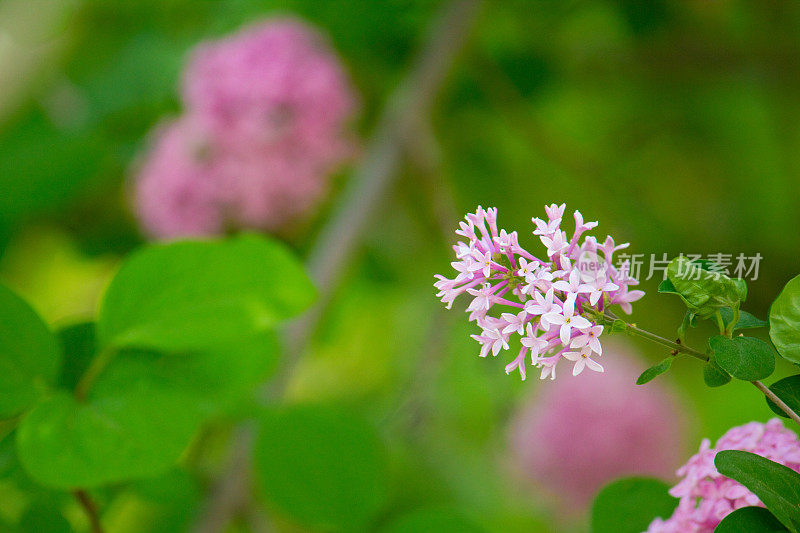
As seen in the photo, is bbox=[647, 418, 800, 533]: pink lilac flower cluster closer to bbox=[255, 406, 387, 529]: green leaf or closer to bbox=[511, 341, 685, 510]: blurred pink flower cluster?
bbox=[255, 406, 387, 529]: green leaf

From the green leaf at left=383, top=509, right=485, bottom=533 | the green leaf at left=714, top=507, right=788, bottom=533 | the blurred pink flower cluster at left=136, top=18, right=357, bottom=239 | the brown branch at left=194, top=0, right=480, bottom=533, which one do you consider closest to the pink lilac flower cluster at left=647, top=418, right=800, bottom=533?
the green leaf at left=714, top=507, right=788, bottom=533

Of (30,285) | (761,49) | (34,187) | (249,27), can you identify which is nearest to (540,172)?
(761,49)

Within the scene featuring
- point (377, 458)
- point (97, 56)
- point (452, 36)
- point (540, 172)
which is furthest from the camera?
point (97, 56)

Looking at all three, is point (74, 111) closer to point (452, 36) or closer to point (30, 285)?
point (30, 285)

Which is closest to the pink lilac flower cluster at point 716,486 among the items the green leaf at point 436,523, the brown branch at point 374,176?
the green leaf at point 436,523

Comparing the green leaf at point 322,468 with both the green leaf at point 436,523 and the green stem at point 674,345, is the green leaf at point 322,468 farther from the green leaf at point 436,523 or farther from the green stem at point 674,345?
the green stem at point 674,345

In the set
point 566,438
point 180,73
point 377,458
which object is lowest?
point 566,438
